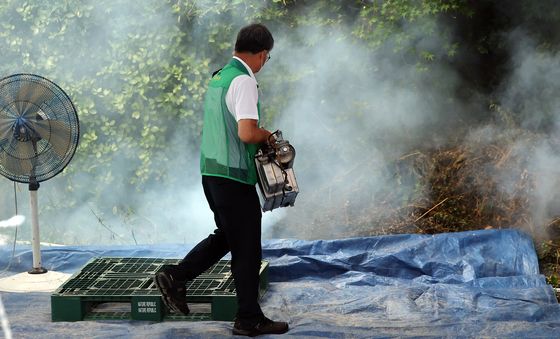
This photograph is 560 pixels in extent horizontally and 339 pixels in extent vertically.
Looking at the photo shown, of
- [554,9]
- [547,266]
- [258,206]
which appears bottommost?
[547,266]

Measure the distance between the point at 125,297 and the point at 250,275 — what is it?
88cm

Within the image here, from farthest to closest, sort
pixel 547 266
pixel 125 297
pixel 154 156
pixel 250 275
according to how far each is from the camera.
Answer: pixel 154 156 < pixel 547 266 < pixel 125 297 < pixel 250 275

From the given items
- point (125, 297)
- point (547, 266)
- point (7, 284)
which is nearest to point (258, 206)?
point (125, 297)

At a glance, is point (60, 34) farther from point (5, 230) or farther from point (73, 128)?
point (73, 128)

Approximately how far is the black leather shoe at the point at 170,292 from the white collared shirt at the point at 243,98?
1078mm

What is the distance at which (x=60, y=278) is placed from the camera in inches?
224

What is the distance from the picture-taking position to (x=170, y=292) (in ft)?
15.4

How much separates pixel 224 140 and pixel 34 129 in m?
1.78

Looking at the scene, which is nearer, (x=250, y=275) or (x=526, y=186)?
Result: (x=250, y=275)

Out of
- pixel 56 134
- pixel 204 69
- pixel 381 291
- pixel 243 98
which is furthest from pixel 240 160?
pixel 204 69

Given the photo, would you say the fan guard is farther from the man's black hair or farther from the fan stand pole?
the man's black hair

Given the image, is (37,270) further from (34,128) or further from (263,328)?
(263,328)

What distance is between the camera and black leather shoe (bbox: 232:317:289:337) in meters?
4.51

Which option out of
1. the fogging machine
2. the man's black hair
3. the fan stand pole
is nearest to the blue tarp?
the fan stand pole
